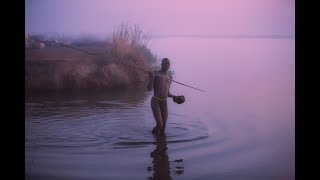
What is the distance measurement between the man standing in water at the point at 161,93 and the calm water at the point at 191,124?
0.13ft

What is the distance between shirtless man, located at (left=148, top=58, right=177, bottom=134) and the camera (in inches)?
112

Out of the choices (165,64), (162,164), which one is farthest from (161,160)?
(165,64)

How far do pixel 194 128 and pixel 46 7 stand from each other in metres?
1.45

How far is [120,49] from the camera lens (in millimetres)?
2904

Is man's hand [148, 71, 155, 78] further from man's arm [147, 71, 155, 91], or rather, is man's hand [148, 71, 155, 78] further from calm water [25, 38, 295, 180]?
calm water [25, 38, 295, 180]

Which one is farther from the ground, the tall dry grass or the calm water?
the tall dry grass

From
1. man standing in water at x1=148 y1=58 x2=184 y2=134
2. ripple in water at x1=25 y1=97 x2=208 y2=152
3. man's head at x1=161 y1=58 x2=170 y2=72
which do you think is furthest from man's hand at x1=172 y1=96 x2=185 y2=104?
man's head at x1=161 y1=58 x2=170 y2=72

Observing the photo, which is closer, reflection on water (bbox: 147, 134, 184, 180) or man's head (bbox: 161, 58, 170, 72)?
reflection on water (bbox: 147, 134, 184, 180)

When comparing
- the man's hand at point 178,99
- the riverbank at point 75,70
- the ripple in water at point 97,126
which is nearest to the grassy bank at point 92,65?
the riverbank at point 75,70

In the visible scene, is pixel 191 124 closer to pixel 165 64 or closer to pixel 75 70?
pixel 165 64

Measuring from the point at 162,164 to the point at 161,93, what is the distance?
522mm

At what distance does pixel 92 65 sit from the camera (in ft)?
9.62

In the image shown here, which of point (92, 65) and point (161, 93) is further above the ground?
point (92, 65)

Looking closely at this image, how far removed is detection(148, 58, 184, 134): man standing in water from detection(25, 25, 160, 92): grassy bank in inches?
2.7
